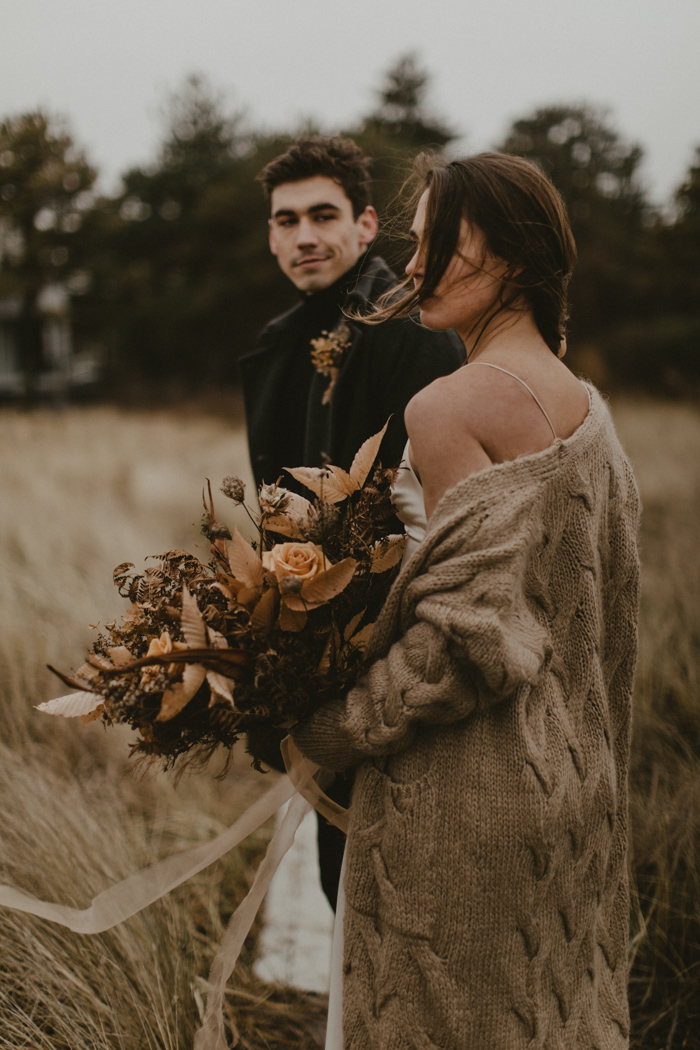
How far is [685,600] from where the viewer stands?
389 cm

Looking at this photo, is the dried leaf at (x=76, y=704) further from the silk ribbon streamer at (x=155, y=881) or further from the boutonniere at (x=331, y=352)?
the boutonniere at (x=331, y=352)

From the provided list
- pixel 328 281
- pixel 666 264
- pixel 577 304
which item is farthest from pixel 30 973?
pixel 577 304

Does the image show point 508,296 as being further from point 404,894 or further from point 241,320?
point 241,320

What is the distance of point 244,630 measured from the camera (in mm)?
1284

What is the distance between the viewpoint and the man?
2188mm

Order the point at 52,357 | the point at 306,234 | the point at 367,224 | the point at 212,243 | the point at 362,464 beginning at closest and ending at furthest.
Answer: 1. the point at 362,464
2. the point at 306,234
3. the point at 367,224
4. the point at 212,243
5. the point at 52,357

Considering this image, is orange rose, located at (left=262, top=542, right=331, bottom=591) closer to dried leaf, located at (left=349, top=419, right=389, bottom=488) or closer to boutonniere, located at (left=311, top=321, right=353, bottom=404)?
dried leaf, located at (left=349, top=419, right=389, bottom=488)

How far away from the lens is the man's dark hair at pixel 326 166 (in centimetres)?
248

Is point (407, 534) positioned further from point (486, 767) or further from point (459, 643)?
point (486, 767)

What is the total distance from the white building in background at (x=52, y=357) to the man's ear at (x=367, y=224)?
74.7 ft

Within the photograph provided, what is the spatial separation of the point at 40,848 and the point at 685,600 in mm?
3415

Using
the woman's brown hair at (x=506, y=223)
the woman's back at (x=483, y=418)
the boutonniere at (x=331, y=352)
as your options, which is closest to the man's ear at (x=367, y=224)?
the boutonniere at (x=331, y=352)

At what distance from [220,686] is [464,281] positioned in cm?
90

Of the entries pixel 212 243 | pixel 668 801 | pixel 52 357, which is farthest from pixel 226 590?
pixel 52 357
